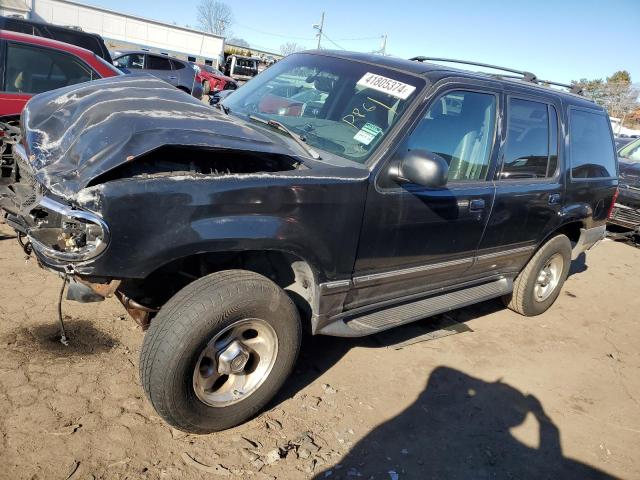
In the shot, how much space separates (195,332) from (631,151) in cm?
1026

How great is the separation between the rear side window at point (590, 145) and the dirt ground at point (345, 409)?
1674 millimetres

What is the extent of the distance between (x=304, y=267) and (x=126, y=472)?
1.35 meters

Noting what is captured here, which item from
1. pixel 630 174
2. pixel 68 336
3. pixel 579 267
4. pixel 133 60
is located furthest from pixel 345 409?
pixel 133 60

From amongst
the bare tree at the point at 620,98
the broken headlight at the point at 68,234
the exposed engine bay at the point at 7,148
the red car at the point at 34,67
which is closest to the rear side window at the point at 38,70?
the red car at the point at 34,67

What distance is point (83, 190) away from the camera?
2.09 meters

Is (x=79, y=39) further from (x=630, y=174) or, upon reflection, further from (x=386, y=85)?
(x=630, y=174)

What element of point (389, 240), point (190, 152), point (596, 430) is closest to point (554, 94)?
point (389, 240)

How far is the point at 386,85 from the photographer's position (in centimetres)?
315

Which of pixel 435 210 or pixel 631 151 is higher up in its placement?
pixel 631 151

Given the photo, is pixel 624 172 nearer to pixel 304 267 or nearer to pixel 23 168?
pixel 304 267

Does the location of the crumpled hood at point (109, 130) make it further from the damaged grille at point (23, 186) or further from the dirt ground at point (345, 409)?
the dirt ground at point (345, 409)

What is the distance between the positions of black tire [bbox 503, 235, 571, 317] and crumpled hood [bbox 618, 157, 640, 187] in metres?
4.65

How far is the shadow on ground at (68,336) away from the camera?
10.1 ft

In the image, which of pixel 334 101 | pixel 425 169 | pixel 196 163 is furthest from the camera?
Result: pixel 334 101
